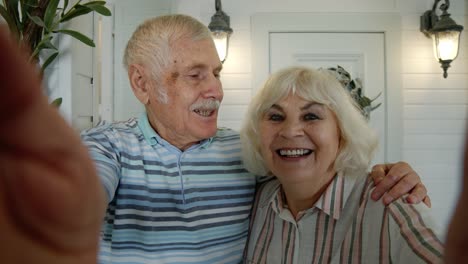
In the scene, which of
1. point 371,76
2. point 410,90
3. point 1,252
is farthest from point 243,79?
point 1,252

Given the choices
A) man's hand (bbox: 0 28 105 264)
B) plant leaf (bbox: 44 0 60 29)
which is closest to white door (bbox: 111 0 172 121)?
plant leaf (bbox: 44 0 60 29)

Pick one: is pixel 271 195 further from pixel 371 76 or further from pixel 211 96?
pixel 371 76

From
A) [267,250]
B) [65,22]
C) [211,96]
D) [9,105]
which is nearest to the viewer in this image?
[9,105]

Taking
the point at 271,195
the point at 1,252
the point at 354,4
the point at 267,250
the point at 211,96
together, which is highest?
the point at 354,4

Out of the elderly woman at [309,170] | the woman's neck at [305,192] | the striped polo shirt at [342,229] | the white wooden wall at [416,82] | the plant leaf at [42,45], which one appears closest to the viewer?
the striped polo shirt at [342,229]

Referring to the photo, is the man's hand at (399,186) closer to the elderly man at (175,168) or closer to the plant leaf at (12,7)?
the elderly man at (175,168)

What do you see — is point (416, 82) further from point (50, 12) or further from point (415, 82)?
point (50, 12)

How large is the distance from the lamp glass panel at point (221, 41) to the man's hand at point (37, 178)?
249 centimetres

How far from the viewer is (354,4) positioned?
2.87 m

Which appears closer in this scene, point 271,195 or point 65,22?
point 271,195

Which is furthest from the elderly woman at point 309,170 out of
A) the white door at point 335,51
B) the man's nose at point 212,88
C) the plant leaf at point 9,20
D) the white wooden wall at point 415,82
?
the white door at point 335,51

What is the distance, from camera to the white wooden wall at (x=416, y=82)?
2.80m

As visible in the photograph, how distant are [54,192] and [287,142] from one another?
998 mm

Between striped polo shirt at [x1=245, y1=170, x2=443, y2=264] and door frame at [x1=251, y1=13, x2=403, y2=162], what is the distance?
1.75m
